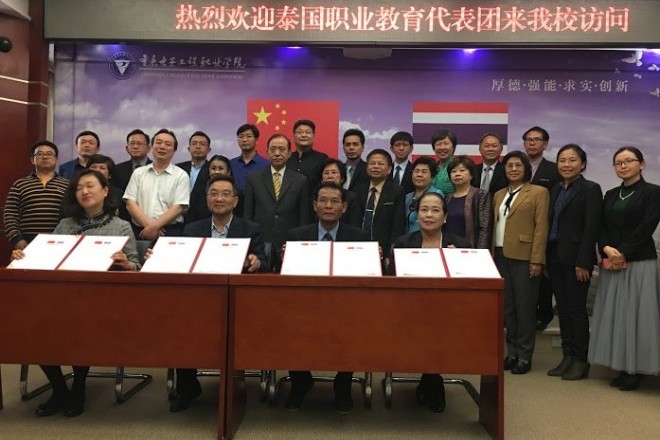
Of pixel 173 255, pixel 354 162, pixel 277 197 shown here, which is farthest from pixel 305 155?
pixel 173 255

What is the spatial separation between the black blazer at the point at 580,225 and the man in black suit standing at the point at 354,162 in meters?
1.39

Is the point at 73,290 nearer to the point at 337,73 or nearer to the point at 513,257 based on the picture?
the point at 513,257

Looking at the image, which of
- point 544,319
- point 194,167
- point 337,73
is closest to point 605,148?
point 544,319

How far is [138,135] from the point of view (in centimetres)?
438

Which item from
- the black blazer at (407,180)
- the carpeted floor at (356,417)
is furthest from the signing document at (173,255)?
the black blazer at (407,180)

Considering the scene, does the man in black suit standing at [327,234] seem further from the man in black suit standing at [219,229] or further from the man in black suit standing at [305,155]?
the man in black suit standing at [305,155]

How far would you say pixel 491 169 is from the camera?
4.33 metres

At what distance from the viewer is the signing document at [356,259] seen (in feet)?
8.64

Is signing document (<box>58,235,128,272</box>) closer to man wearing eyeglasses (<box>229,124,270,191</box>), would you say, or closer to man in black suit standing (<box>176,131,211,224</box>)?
man in black suit standing (<box>176,131,211,224</box>)

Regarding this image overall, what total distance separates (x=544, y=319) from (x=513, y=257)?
109 centimetres

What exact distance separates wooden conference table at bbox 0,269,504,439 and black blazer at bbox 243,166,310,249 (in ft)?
4.29

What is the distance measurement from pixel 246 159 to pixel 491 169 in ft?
6.20

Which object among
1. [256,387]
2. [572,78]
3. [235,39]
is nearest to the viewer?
[256,387]

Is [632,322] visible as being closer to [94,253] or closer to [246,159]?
[246,159]
